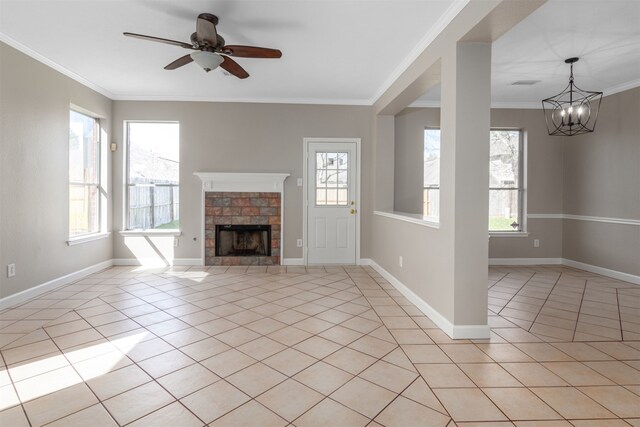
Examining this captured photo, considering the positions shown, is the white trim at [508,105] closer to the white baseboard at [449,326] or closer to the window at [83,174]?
the white baseboard at [449,326]

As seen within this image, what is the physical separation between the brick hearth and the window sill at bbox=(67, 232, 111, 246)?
1421 mm

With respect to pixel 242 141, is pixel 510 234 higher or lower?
lower

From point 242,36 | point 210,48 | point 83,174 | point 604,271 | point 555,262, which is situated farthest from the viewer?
point 555,262

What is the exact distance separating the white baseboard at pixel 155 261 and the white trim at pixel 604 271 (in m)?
5.88

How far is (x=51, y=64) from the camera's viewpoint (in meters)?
3.83

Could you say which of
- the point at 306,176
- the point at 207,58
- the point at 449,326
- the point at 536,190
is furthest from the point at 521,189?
the point at 207,58

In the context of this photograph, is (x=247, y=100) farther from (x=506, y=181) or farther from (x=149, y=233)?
(x=506, y=181)

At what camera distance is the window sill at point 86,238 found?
4250 mm

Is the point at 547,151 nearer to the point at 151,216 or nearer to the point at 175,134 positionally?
the point at 175,134

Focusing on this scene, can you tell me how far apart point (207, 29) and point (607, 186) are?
5.56 metres

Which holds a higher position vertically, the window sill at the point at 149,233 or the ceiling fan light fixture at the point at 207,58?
the ceiling fan light fixture at the point at 207,58

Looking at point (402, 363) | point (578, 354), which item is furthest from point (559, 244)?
point (402, 363)

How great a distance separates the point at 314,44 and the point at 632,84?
4288 mm

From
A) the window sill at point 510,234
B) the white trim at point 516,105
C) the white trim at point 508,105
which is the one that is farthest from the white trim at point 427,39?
the window sill at point 510,234
